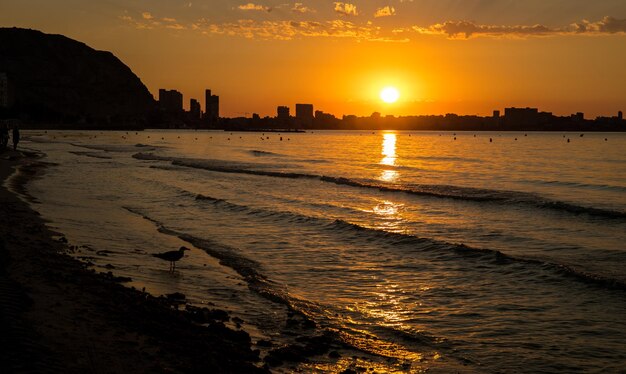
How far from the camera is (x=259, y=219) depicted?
2564 centimetres

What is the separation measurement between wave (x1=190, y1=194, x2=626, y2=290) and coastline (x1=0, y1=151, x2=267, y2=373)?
9.76 metres

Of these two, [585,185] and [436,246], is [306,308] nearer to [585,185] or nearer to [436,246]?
[436,246]

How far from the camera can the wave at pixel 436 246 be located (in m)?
15.6

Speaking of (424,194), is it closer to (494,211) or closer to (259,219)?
(494,211)

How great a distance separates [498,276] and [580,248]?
18.6 feet

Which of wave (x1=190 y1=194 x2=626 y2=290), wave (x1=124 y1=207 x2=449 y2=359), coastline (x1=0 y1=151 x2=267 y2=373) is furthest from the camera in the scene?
wave (x1=190 y1=194 x2=626 y2=290)

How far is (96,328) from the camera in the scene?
29.8 ft

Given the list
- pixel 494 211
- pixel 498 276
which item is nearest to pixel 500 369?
pixel 498 276

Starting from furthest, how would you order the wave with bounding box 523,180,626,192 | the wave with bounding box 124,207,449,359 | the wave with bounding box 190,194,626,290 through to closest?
the wave with bounding box 523,180,626,192 → the wave with bounding box 190,194,626,290 → the wave with bounding box 124,207,449,359

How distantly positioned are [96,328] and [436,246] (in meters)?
13.2

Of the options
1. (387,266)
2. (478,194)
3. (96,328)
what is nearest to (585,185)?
(478,194)

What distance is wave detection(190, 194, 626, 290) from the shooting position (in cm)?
1563

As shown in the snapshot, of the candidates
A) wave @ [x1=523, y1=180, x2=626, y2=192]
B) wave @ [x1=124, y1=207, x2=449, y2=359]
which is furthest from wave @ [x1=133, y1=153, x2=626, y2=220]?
wave @ [x1=124, y1=207, x2=449, y2=359]

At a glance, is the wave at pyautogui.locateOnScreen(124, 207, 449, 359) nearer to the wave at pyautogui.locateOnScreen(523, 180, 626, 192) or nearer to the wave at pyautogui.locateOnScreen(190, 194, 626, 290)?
the wave at pyautogui.locateOnScreen(190, 194, 626, 290)
